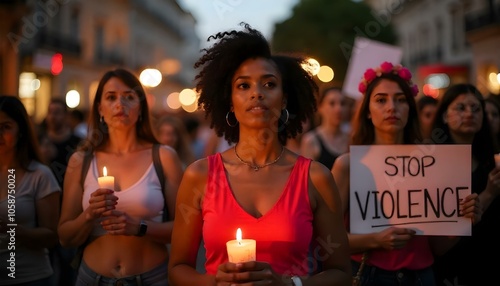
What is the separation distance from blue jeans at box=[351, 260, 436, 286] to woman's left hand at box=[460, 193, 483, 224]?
389 millimetres

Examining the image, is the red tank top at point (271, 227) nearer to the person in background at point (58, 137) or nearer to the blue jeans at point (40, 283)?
the blue jeans at point (40, 283)

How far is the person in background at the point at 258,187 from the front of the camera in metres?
3.10

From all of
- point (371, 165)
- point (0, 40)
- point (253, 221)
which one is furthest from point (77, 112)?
point (0, 40)

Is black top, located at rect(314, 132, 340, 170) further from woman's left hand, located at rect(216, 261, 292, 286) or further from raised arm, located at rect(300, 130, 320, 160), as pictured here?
woman's left hand, located at rect(216, 261, 292, 286)

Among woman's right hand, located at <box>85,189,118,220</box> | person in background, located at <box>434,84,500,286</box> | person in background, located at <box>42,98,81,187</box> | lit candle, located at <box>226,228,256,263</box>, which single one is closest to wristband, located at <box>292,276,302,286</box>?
lit candle, located at <box>226,228,256,263</box>

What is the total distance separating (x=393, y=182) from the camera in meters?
4.10

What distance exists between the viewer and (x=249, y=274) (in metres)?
2.71

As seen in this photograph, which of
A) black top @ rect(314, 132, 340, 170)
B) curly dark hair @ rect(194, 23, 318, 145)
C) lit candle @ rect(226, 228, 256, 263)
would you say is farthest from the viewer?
black top @ rect(314, 132, 340, 170)

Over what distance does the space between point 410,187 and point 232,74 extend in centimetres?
135

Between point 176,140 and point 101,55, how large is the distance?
30867 millimetres

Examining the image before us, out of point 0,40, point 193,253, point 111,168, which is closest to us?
point 193,253

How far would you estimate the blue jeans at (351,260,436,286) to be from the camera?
A: 396 centimetres

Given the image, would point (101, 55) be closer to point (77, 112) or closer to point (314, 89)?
point (77, 112)

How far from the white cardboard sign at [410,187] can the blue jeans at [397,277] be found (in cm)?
23
